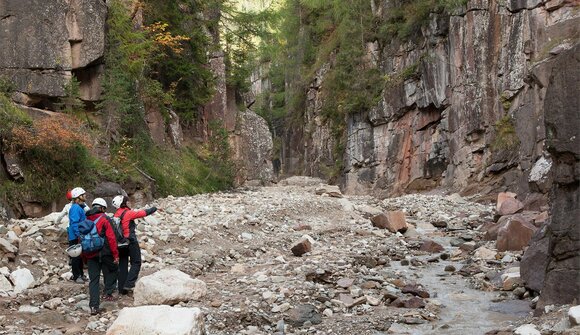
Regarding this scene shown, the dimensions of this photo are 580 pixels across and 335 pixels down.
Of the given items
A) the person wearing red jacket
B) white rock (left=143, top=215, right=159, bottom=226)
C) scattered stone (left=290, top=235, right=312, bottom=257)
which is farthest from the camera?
white rock (left=143, top=215, right=159, bottom=226)

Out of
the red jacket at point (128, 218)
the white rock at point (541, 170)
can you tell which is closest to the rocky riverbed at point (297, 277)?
the red jacket at point (128, 218)

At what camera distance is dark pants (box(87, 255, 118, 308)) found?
894 centimetres

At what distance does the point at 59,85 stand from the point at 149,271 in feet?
Answer: 32.1

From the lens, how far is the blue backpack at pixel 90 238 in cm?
920

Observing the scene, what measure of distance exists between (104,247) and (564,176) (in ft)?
23.5

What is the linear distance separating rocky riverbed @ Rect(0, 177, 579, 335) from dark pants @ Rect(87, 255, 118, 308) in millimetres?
285

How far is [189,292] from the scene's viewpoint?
9383 mm

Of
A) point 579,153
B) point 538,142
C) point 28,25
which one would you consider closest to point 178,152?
point 28,25

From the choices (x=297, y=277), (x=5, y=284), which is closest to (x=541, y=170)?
(x=297, y=277)

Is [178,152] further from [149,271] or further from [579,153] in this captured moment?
[579,153]

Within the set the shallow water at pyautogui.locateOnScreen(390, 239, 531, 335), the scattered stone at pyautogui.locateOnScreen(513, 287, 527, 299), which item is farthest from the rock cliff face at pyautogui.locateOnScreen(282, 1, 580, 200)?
the scattered stone at pyautogui.locateOnScreen(513, 287, 527, 299)

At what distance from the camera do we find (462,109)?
31938 millimetres

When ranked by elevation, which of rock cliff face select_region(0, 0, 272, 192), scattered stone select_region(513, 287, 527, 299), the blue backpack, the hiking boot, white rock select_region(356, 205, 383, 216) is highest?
rock cliff face select_region(0, 0, 272, 192)

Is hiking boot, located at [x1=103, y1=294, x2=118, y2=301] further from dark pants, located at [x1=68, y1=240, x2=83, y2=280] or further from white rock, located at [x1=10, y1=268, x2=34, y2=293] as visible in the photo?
white rock, located at [x1=10, y1=268, x2=34, y2=293]
